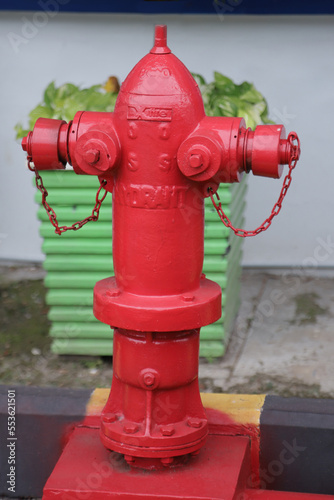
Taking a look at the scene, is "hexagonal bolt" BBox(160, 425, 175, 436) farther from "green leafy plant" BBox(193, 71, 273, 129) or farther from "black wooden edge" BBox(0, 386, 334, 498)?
"green leafy plant" BBox(193, 71, 273, 129)

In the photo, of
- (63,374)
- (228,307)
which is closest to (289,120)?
(228,307)

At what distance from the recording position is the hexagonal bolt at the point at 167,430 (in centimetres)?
243

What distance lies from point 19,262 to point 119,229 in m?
3.83

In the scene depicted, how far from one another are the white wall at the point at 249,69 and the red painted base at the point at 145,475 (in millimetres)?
3219

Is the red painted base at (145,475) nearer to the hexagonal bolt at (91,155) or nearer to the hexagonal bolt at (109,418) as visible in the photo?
the hexagonal bolt at (109,418)

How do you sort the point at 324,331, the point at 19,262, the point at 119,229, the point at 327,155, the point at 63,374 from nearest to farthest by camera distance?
1. the point at 119,229
2. the point at 63,374
3. the point at 324,331
4. the point at 327,155
5. the point at 19,262

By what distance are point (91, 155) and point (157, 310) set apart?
47 cm

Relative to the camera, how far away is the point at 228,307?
14.8ft

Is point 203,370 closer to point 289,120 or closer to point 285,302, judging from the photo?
point 285,302

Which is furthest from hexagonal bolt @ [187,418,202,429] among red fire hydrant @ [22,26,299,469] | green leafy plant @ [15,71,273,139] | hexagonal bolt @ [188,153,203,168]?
green leafy plant @ [15,71,273,139]

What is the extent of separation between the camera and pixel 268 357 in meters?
4.54

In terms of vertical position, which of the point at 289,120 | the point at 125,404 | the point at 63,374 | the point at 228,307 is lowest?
the point at 63,374

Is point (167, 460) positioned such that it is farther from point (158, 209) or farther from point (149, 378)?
point (158, 209)

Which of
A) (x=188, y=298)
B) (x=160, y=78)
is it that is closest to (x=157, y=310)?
(x=188, y=298)
